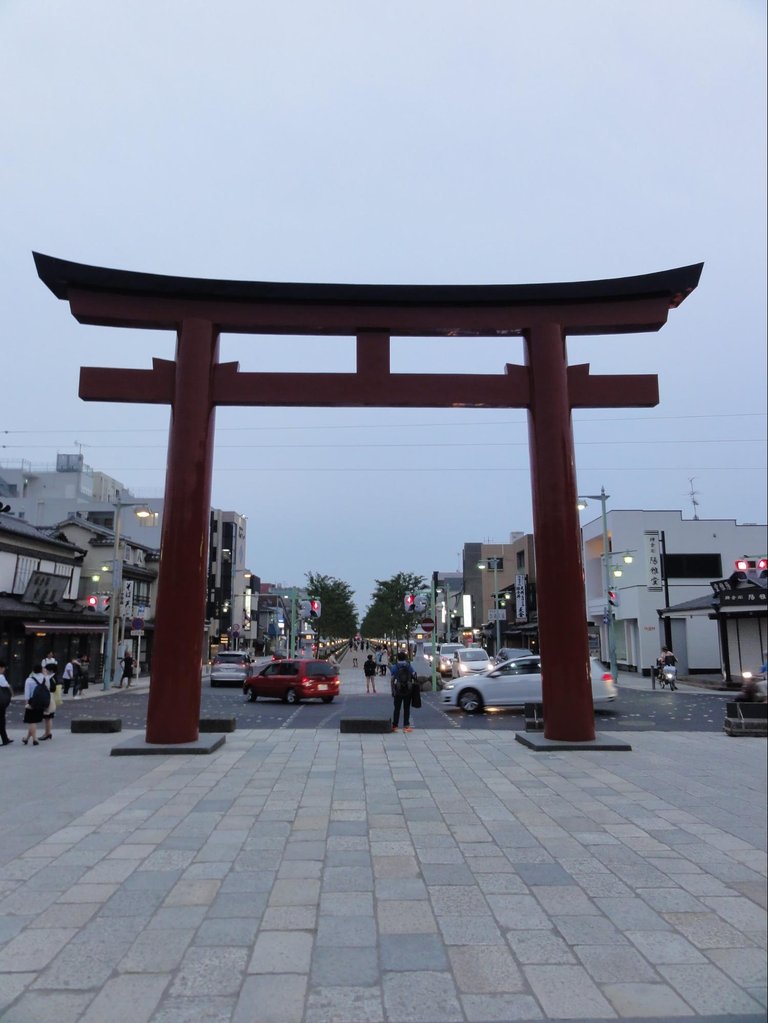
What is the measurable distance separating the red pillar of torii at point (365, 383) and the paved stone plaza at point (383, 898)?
9.19ft

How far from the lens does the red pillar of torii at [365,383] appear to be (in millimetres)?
12664

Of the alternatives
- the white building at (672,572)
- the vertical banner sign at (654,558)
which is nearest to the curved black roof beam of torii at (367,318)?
the white building at (672,572)

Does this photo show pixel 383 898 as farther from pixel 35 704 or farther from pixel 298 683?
pixel 298 683

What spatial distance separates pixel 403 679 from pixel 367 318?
26.9 feet

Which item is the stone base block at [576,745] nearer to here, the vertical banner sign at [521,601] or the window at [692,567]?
the window at [692,567]

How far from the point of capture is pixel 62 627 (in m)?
34.8

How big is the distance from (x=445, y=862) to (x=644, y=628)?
40.7m

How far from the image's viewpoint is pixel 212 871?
6.11 m

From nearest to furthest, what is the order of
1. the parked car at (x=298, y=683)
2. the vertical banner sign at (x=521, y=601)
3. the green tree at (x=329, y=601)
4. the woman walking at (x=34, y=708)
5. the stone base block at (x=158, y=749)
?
the stone base block at (x=158, y=749) < the woman walking at (x=34, y=708) < the parked car at (x=298, y=683) < the vertical banner sign at (x=521, y=601) < the green tree at (x=329, y=601)

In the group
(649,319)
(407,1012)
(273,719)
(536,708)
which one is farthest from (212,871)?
(273,719)

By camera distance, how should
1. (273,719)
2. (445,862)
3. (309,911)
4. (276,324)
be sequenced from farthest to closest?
1. (273,719)
2. (276,324)
3. (445,862)
4. (309,911)

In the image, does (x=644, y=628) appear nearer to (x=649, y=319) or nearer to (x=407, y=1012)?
(x=649, y=319)

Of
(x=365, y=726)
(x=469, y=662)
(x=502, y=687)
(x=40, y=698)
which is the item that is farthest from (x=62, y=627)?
(x=365, y=726)

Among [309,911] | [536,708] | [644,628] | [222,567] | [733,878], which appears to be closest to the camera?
[309,911]
